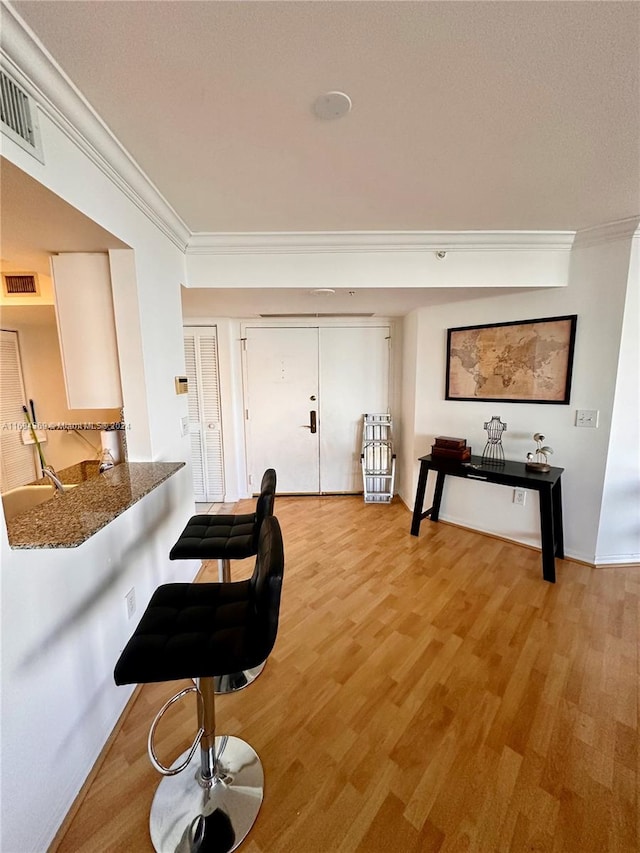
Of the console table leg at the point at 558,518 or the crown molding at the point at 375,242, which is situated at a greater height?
the crown molding at the point at 375,242

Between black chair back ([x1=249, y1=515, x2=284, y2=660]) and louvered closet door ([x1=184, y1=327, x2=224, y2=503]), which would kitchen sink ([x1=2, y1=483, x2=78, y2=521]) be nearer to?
louvered closet door ([x1=184, y1=327, x2=224, y2=503])

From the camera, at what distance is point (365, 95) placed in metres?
1.15

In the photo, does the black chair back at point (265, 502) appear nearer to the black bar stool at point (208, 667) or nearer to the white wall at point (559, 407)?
the black bar stool at point (208, 667)

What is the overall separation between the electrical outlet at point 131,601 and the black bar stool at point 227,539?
27 centimetres

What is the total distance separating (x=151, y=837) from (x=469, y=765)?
1.14 meters

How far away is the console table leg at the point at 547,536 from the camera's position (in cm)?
230

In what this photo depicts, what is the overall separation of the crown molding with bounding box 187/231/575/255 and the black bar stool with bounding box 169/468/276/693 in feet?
5.43

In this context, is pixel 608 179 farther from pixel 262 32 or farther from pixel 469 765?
pixel 469 765

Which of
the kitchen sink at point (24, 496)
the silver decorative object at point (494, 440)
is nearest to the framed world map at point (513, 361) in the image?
the silver decorative object at point (494, 440)

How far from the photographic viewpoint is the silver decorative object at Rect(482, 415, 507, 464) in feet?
9.11

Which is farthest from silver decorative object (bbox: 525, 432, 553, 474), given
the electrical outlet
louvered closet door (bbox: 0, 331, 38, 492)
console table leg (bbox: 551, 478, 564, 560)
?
louvered closet door (bbox: 0, 331, 38, 492)

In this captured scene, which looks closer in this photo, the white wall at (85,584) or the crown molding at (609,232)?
the white wall at (85,584)

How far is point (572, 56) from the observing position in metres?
1.02

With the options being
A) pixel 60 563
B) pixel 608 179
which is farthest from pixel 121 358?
pixel 608 179
